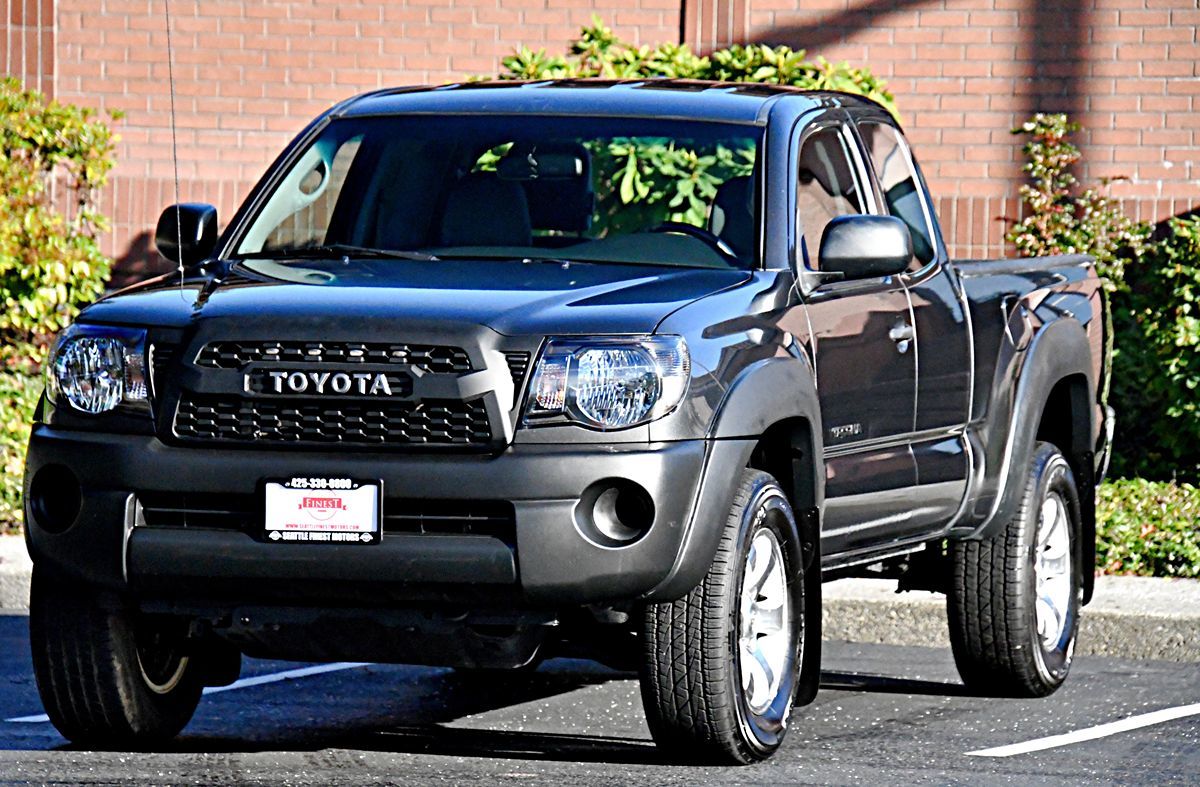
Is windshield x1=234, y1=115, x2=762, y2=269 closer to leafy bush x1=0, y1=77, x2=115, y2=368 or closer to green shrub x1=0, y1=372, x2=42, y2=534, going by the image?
green shrub x1=0, y1=372, x2=42, y2=534

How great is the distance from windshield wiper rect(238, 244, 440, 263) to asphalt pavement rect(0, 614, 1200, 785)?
4.53 feet

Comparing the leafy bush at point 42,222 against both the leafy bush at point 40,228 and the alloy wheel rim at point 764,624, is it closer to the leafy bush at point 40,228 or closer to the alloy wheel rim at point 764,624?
the leafy bush at point 40,228

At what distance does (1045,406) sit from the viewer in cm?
838

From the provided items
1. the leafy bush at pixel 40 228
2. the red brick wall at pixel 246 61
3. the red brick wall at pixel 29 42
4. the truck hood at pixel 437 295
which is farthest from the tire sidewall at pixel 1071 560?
the red brick wall at pixel 29 42

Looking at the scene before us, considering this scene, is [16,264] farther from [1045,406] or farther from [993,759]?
[993,759]

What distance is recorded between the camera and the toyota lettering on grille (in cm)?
554

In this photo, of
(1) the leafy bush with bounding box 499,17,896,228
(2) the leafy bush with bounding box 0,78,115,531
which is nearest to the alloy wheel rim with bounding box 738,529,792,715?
(1) the leafy bush with bounding box 499,17,896,228

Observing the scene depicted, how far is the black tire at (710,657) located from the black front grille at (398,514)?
527 mm

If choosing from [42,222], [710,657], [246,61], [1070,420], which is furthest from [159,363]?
[246,61]

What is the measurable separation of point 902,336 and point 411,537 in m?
2.08

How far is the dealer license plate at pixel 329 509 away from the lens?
550 centimetres

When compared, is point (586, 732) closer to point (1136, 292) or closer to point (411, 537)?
point (411, 537)

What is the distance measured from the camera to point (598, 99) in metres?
7.04

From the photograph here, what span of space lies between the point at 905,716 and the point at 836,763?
43.9 inches
